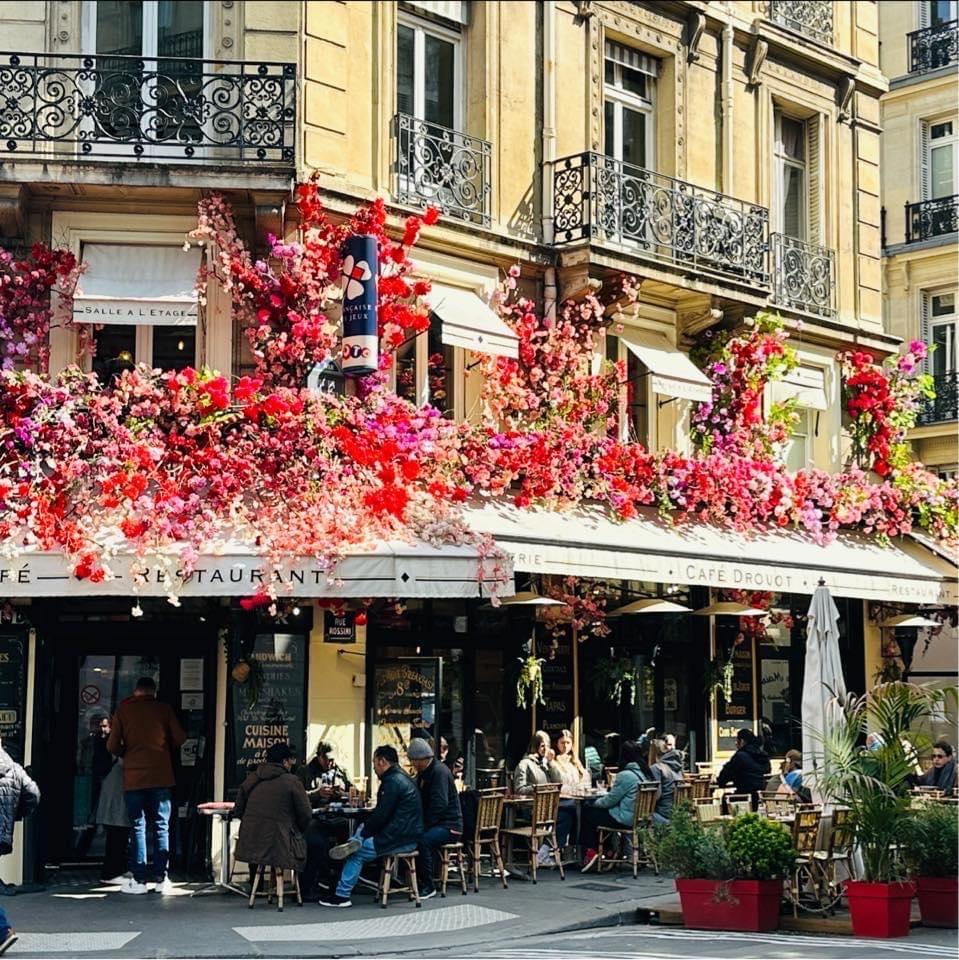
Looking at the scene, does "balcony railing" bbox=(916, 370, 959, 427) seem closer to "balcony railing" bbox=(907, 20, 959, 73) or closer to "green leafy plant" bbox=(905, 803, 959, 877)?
"balcony railing" bbox=(907, 20, 959, 73)

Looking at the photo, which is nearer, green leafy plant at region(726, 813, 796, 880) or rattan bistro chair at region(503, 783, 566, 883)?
green leafy plant at region(726, 813, 796, 880)

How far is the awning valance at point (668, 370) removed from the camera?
18.0 m

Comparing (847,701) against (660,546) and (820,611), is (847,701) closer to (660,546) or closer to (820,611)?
(820,611)

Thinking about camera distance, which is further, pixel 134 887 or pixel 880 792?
pixel 134 887

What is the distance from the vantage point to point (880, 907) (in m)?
11.5

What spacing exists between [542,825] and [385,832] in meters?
2.46

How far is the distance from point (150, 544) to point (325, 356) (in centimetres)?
265

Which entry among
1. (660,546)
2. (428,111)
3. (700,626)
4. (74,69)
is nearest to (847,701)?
(660,546)

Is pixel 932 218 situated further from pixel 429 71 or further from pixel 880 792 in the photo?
pixel 880 792

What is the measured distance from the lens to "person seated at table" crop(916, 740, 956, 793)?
56.7 ft

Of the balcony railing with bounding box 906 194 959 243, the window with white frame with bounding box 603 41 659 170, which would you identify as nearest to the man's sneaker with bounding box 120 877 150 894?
the window with white frame with bounding box 603 41 659 170

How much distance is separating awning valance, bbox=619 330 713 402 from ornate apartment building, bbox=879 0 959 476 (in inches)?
→ 373

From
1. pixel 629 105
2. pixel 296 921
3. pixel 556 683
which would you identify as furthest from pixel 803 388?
pixel 296 921

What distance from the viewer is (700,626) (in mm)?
19266
